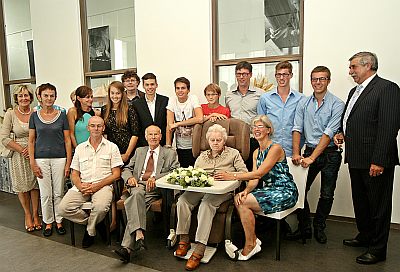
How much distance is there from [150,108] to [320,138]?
179 cm

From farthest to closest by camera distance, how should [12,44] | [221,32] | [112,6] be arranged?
[12,44]
[112,6]
[221,32]

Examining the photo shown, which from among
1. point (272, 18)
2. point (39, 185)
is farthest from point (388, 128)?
point (39, 185)

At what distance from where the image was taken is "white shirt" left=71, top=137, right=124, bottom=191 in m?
3.43

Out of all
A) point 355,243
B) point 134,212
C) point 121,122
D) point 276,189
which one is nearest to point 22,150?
point 121,122

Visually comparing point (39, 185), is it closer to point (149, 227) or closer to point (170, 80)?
point (149, 227)

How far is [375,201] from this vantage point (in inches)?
110

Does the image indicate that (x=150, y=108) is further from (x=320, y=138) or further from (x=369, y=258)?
(x=369, y=258)

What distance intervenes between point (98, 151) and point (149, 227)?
1074 mm

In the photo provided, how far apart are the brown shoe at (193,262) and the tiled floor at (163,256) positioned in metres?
0.06

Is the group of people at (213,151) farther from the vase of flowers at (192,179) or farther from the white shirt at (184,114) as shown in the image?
the vase of flowers at (192,179)

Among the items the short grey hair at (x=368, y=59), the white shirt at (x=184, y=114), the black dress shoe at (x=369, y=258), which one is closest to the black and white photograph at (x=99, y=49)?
the white shirt at (x=184, y=114)

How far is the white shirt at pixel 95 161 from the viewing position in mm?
3431

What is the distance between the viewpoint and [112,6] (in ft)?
18.6

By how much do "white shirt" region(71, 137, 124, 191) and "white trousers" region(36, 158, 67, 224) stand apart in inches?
13.9
